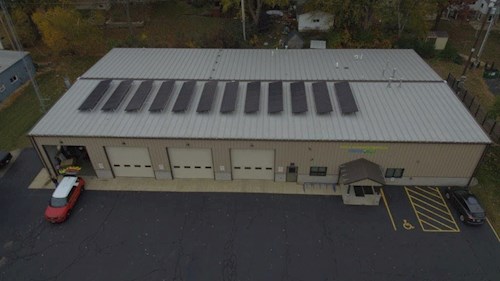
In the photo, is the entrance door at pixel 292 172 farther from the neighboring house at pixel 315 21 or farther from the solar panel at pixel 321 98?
the neighboring house at pixel 315 21

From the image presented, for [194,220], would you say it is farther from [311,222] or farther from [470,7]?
[470,7]

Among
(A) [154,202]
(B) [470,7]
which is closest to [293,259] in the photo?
(A) [154,202]

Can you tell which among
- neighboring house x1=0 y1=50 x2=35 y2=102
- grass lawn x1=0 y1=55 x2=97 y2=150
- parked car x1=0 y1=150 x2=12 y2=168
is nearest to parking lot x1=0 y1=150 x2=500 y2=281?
parked car x1=0 y1=150 x2=12 y2=168

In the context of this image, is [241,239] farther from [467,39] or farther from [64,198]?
[467,39]

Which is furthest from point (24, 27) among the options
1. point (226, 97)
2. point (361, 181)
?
point (361, 181)

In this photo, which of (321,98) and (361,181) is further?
(321,98)

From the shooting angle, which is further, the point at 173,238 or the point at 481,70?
the point at 481,70
